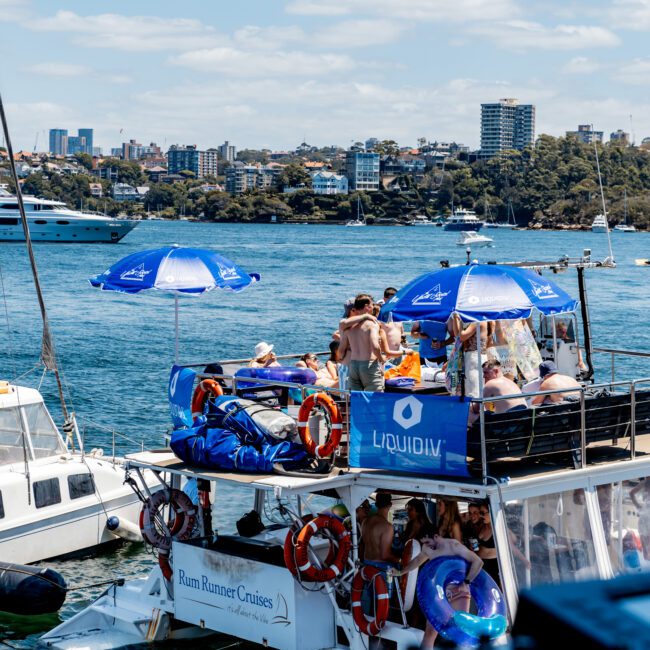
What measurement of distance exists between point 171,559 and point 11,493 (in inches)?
297

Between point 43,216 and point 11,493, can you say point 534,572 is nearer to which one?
point 11,493

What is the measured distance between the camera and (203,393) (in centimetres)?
1293

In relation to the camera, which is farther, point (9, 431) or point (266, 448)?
point (9, 431)

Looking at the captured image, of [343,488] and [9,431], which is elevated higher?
Result: [343,488]

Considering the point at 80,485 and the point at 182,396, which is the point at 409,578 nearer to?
the point at 182,396

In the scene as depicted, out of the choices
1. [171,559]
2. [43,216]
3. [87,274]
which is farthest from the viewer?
[43,216]

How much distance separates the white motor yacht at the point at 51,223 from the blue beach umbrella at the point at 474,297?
124768 millimetres

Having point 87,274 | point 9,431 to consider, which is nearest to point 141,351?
point 9,431

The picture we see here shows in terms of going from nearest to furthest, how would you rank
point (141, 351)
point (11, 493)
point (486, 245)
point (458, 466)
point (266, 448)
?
point (458, 466)
point (266, 448)
point (11, 493)
point (141, 351)
point (486, 245)

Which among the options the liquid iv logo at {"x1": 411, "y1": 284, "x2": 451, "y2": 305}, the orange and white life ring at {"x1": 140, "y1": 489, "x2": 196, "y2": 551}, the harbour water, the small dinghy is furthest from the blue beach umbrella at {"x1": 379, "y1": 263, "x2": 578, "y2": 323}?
the harbour water

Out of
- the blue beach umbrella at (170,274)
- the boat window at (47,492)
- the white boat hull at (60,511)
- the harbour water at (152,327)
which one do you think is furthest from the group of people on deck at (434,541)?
the boat window at (47,492)

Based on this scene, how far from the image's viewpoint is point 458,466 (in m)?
10.1

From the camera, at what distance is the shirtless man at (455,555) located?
10.1 meters

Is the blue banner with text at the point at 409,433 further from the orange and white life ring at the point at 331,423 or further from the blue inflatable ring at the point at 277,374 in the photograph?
the blue inflatable ring at the point at 277,374
